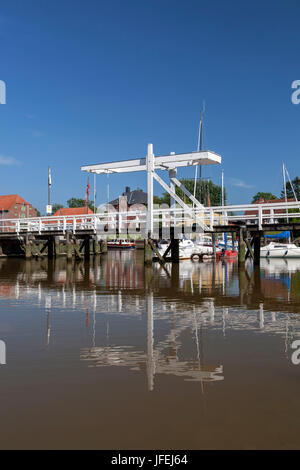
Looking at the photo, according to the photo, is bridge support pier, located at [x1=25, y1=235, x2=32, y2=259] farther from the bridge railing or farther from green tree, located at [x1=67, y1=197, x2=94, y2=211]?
green tree, located at [x1=67, y1=197, x2=94, y2=211]

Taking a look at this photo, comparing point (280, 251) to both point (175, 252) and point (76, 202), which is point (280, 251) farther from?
point (76, 202)

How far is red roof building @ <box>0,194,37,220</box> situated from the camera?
98625mm

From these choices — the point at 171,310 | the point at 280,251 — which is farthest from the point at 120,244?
the point at 171,310

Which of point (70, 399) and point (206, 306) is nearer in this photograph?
point (70, 399)

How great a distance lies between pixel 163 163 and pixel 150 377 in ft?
62.5

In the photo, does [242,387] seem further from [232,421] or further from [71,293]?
[71,293]

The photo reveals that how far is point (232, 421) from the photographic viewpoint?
3.57 m

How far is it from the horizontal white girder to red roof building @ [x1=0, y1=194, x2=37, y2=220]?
260 ft

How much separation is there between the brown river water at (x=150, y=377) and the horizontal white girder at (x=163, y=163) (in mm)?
13272

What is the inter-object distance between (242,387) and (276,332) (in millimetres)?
2776

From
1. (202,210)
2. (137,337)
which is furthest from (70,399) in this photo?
(202,210)

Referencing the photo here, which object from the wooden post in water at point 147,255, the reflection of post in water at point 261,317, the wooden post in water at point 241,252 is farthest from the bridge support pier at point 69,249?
the reflection of post in water at point 261,317

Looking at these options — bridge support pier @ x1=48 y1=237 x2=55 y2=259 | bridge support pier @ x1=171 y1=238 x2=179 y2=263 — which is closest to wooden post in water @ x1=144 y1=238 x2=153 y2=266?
bridge support pier @ x1=171 y1=238 x2=179 y2=263

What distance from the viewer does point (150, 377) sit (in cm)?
468
